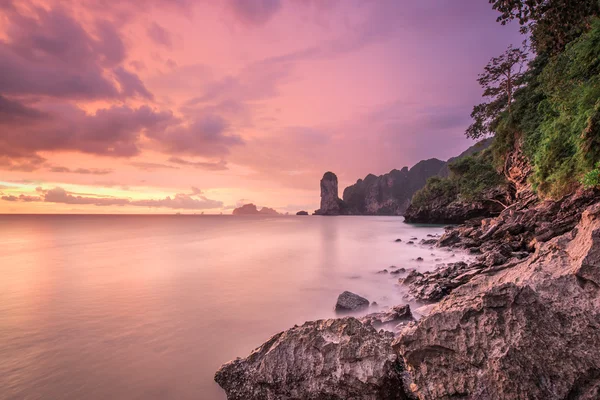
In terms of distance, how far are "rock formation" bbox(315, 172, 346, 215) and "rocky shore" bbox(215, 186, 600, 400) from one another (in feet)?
594

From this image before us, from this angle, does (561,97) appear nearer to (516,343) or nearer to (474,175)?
(516,343)

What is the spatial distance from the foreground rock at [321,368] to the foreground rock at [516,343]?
0.30 metres

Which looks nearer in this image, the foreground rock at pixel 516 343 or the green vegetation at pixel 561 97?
the foreground rock at pixel 516 343

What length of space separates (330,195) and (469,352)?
7197 inches

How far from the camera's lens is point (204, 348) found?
20.2ft

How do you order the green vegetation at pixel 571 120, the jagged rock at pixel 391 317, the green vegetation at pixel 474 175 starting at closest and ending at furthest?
1. the jagged rock at pixel 391 317
2. the green vegetation at pixel 571 120
3. the green vegetation at pixel 474 175

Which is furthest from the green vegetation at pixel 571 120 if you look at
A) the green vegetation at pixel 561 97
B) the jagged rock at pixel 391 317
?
the jagged rock at pixel 391 317

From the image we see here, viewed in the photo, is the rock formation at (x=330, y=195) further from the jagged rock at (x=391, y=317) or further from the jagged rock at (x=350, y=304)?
the jagged rock at (x=391, y=317)

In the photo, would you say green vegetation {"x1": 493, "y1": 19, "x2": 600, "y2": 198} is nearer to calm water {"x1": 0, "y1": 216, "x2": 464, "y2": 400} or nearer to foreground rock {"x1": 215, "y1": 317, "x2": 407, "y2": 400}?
calm water {"x1": 0, "y1": 216, "x2": 464, "y2": 400}

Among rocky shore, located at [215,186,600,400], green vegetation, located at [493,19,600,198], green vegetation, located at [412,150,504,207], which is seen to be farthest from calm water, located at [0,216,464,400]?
green vegetation, located at [412,150,504,207]

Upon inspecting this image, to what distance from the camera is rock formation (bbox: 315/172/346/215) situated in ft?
603

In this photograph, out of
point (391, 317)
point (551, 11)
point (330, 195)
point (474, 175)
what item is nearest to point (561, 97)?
point (551, 11)

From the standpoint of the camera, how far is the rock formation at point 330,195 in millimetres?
183750

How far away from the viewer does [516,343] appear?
2.60 m
